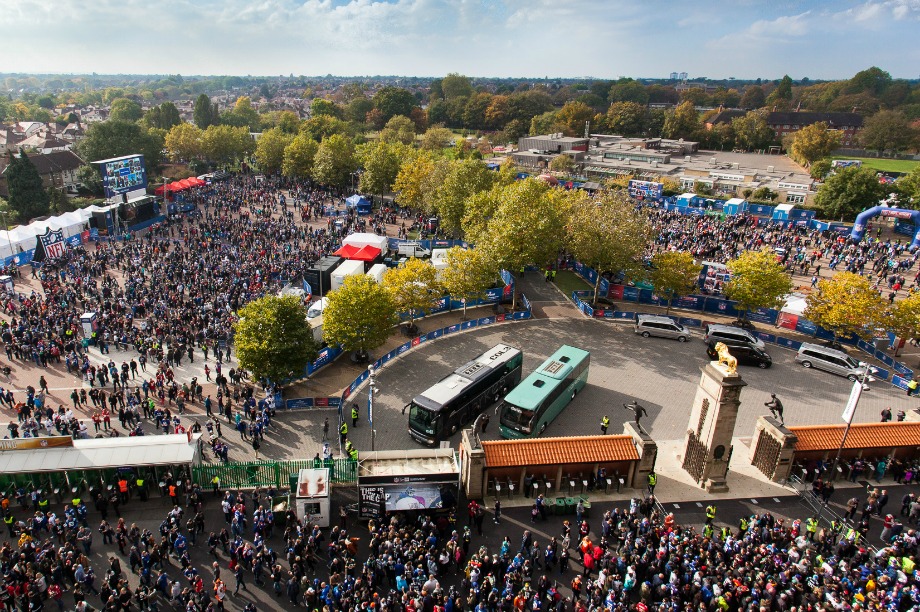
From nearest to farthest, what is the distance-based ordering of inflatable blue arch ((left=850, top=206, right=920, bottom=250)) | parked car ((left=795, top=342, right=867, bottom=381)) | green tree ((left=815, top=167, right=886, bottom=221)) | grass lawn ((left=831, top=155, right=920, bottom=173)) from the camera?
parked car ((left=795, top=342, right=867, bottom=381))
inflatable blue arch ((left=850, top=206, right=920, bottom=250))
green tree ((left=815, top=167, right=886, bottom=221))
grass lawn ((left=831, top=155, right=920, bottom=173))

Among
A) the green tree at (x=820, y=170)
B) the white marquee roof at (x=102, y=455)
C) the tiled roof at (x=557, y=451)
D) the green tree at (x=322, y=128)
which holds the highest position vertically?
the green tree at (x=322, y=128)

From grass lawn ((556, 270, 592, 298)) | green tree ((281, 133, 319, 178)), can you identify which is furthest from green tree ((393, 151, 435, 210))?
grass lawn ((556, 270, 592, 298))

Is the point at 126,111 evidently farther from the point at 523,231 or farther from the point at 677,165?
the point at 523,231

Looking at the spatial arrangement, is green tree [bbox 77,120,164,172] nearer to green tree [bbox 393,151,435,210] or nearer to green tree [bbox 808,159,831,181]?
green tree [bbox 393,151,435,210]

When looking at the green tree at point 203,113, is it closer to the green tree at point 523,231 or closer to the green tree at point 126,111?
the green tree at point 126,111

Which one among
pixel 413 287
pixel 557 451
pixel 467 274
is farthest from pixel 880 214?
pixel 557 451

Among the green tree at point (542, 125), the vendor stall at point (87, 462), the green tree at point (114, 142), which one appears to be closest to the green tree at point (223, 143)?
the green tree at point (114, 142)
